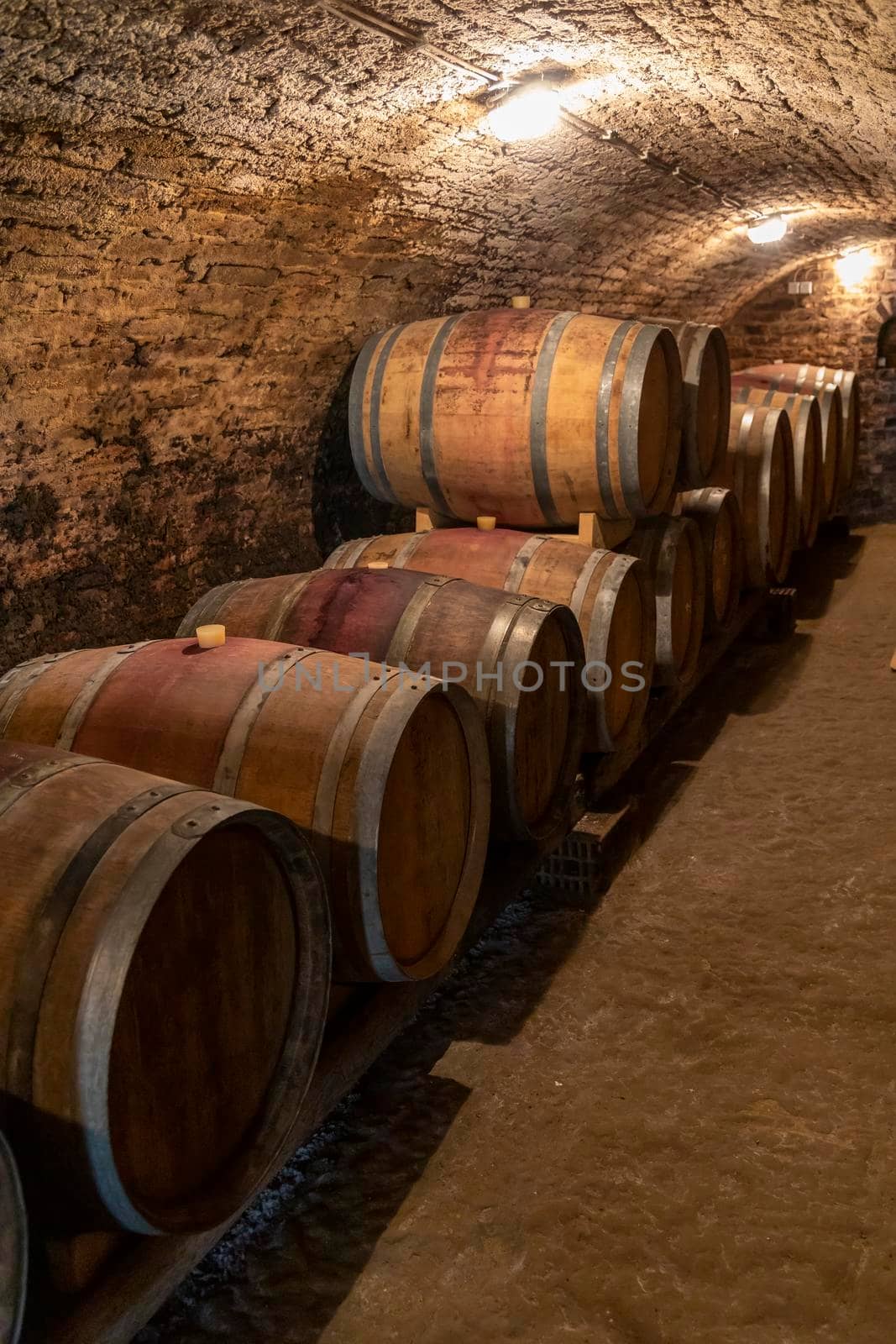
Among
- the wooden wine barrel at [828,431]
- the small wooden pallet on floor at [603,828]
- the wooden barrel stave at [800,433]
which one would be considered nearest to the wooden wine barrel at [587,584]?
the small wooden pallet on floor at [603,828]

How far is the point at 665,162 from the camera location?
5.29m

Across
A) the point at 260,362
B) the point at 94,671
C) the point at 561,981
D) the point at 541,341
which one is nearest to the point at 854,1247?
the point at 561,981

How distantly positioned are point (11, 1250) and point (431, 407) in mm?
3389

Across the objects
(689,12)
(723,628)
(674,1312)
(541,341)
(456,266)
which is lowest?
(674,1312)

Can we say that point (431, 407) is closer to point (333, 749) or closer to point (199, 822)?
point (333, 749)

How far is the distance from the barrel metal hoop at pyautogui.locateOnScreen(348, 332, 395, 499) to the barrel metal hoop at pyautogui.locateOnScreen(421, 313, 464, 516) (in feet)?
1.05

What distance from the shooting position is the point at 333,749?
7.59ft

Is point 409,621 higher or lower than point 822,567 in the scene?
higher

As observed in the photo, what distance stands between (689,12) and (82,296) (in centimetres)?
201

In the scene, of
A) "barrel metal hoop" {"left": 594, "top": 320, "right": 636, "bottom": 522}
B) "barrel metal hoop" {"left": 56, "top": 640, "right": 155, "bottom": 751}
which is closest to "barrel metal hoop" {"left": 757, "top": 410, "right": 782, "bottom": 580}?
"barrel metal hoop" {"left": 594, "top": 320, "right": 636, "bottom": 522}

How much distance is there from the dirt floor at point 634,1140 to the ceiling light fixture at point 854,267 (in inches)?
283

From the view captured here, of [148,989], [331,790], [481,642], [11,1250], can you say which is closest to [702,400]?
[481,642]

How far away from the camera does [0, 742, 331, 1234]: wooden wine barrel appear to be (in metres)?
1.57

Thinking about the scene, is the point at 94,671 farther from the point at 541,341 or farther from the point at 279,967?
the point at 541,341
